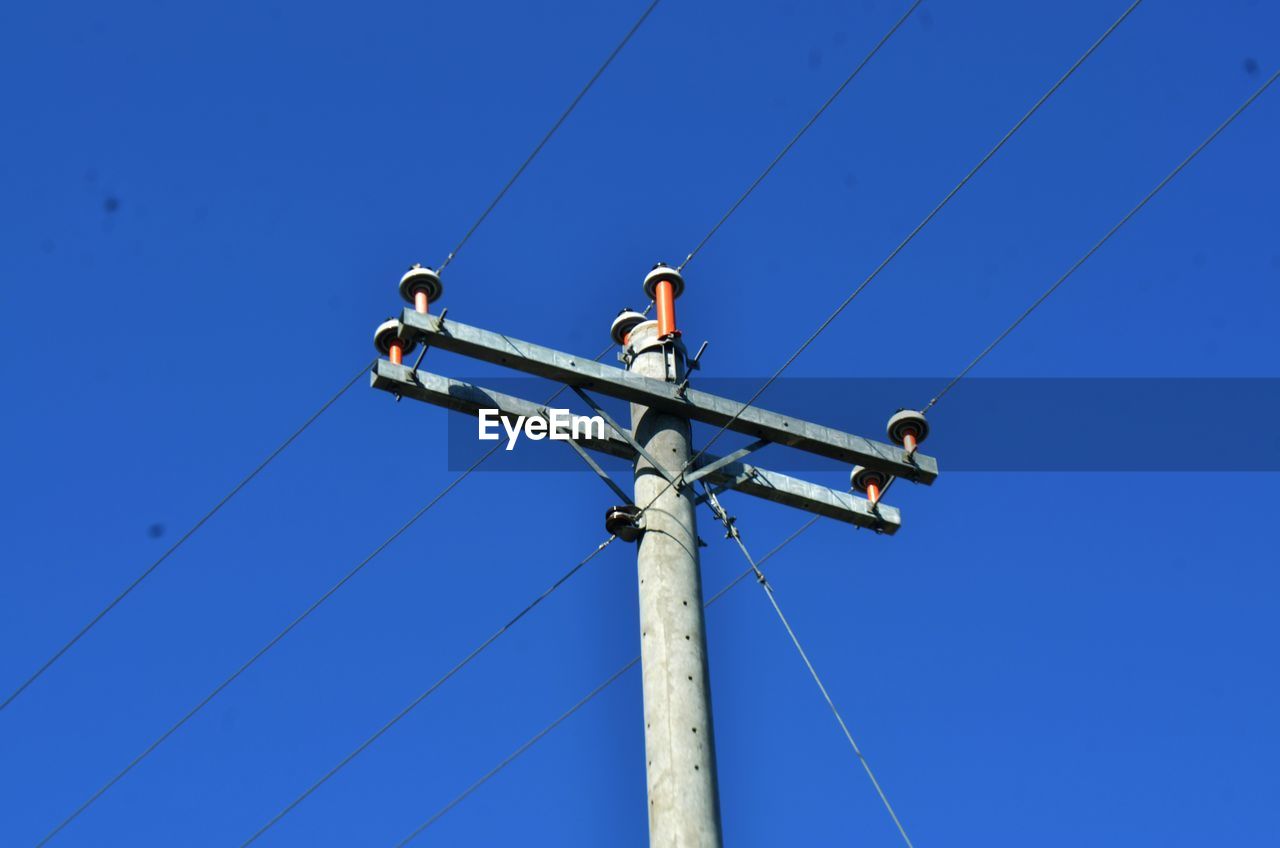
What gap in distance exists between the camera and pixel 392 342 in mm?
9891

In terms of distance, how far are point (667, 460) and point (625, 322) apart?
1211mm

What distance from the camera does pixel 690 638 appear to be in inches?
345

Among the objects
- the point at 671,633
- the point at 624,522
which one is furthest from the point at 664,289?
the point at 671,633

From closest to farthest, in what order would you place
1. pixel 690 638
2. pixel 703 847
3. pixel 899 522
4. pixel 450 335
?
1. pixel 703 847
2. pixel 690 638
3. pixel 450 335
4. pixel 899 522

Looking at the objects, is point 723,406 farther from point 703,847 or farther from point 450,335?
point 703,847

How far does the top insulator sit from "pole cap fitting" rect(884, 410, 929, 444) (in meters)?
1.36

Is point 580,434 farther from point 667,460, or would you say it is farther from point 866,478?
point 866,478

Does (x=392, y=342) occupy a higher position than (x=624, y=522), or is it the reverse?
(x=392, y=342)

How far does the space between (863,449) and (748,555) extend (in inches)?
33.7

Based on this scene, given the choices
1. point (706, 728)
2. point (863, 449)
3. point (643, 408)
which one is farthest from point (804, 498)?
point (706, 728)

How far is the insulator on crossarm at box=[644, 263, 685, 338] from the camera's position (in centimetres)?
1016

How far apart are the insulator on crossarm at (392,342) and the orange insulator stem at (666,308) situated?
1314 millimetres

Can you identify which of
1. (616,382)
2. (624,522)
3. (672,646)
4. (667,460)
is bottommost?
(672,646)

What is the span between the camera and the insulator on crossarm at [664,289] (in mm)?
10164
